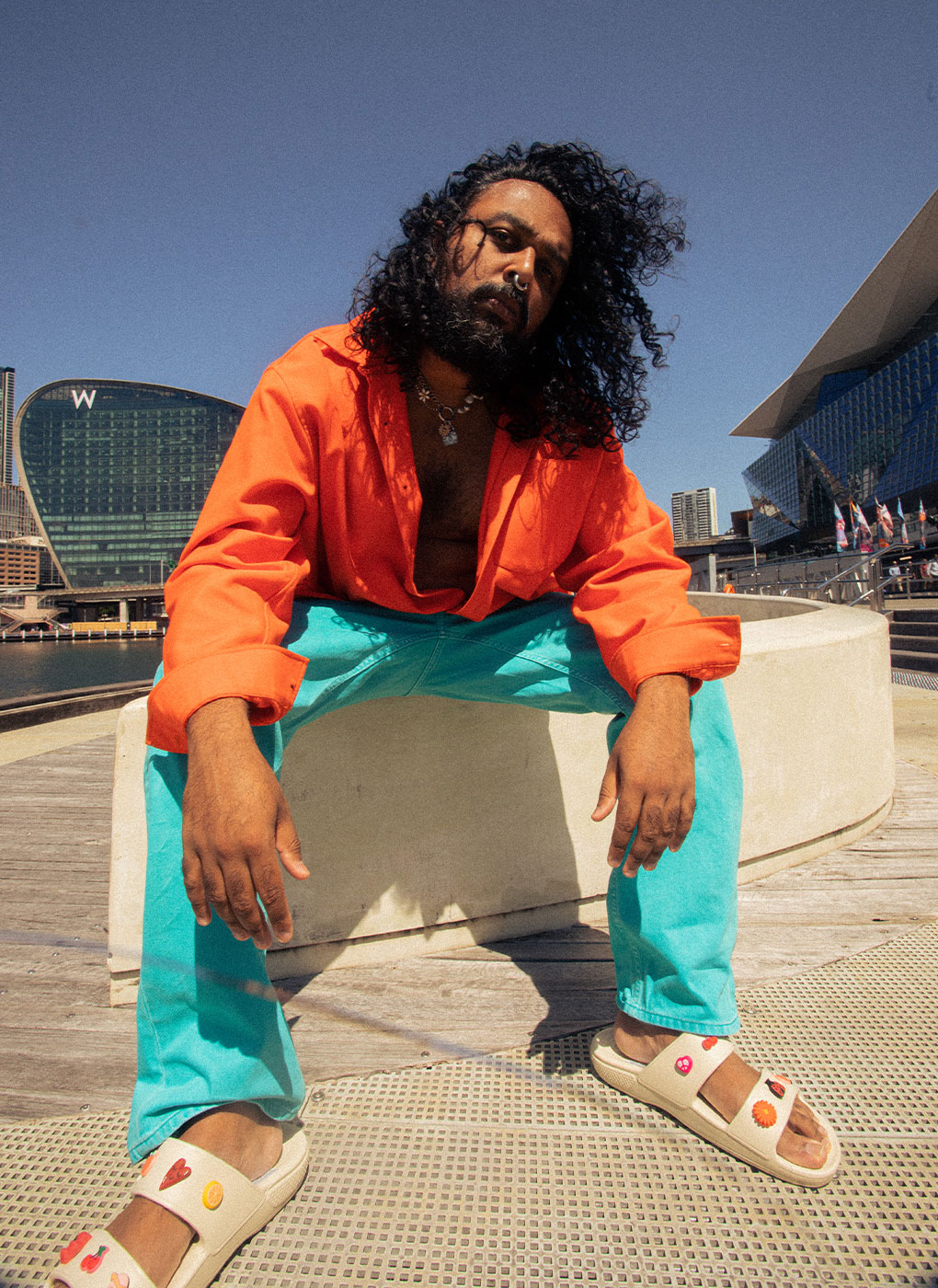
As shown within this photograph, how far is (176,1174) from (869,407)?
65.0m

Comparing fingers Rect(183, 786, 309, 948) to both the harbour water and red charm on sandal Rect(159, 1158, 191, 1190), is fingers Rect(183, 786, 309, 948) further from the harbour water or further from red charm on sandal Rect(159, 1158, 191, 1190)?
the harbour water

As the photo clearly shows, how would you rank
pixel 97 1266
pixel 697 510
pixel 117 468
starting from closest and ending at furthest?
pixel 97 1266
pixel 117 468
pixel 697 510

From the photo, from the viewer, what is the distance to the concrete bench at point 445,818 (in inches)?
56.4

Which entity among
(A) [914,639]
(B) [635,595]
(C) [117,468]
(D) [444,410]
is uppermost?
(C) [117,468]

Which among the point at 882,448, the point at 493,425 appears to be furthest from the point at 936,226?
the point at 493,425

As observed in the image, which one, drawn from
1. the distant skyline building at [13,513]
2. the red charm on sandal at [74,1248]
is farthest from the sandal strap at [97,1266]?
the distant skyline building at [13,513]

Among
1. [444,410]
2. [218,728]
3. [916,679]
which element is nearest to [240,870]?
[218,728]

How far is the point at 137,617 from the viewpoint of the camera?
78.2 meters

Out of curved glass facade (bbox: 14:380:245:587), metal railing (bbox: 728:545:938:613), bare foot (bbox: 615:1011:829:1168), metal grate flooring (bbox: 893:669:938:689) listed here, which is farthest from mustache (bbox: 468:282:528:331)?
curved glass facade (bbox: 14:380:245:587)

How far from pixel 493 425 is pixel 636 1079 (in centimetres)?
114

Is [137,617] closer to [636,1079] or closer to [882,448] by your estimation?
[882,448]

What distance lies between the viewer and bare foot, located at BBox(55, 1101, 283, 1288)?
0.74 meters

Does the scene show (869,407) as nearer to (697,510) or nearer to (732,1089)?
(732,1089)

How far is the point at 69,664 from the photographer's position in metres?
37.9
